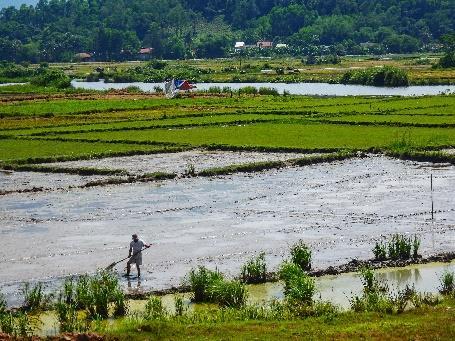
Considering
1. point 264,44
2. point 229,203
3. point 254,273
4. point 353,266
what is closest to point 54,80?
point 229,203

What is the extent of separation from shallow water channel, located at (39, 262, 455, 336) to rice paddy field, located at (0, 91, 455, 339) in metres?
0.26

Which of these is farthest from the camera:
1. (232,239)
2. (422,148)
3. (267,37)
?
(267,37)

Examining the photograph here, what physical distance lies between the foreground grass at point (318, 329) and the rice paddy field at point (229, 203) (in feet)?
0.11

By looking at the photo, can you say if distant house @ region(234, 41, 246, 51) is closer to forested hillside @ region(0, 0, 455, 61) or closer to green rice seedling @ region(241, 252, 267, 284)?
forested hillside @ region(0, 0, 455, 61)

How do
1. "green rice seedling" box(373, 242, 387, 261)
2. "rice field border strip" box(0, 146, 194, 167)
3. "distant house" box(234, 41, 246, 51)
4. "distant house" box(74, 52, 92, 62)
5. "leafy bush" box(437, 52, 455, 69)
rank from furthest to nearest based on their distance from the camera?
1. "distant house" box(234, 41, 246, 51)
2. "distant house" box(74, 52, 92, 62)
3. "leafy bush" box(437, 52, 455, 69)
4. "rice field border strip" box(0, 146, 194, 167)
5. "green rice seedling" box(373, 242, 387, 261)

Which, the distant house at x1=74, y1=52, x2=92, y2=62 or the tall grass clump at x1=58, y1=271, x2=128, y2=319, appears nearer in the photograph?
the tall grass clump at x1=58, y1=271, x2=128, y2=319

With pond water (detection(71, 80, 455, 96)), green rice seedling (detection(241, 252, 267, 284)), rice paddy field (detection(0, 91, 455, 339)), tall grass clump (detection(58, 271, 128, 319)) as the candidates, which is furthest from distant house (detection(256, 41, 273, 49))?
tall grass clump (detection(58, 271, 128, 319))

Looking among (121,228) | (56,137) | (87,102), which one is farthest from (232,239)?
(87,102)

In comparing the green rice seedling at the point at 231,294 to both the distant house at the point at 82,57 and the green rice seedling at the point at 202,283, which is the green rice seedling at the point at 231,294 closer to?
the green rice seedling at the point at 202,283

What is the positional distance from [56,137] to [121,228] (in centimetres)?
1980

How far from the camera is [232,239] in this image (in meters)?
24.6

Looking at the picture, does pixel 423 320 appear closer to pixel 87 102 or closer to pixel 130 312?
pixel 130 312

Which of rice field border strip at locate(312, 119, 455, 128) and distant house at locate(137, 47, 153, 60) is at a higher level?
distant house at locate(137, 47, 153, 60)

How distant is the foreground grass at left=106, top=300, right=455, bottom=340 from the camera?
15.0m
